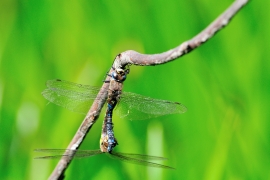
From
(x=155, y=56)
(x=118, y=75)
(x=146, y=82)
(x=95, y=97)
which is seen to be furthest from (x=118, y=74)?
(x=146, y=82)

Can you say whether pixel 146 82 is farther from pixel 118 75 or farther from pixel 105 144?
pixel 118 75

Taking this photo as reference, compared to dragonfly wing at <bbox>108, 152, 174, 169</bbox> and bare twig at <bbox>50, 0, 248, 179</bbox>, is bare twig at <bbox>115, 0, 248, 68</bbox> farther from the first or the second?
dragonfly wing at <bbox>108, 152, 174, 169</bbox>

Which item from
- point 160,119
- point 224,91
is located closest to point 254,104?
point 224,91

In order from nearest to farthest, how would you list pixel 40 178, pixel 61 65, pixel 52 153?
pixel 52 153 < pixel 40 178 < pixel 61 65

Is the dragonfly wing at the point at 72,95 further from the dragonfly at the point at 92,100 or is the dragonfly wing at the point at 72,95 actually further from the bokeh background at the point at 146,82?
the bokeh background at the point at 146,82

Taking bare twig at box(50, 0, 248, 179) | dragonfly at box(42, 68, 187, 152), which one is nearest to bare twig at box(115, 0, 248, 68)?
bare twig at box(50, 0, 248, 179)

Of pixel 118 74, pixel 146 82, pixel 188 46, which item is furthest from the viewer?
pixel 146 82

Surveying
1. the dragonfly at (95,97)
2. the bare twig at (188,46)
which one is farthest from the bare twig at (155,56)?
the dragonfly at (95,97)

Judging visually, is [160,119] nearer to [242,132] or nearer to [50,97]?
[242,132]
